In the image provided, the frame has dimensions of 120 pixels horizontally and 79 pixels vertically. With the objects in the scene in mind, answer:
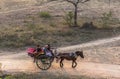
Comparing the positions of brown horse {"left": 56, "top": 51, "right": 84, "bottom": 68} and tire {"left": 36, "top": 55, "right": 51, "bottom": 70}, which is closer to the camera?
tire {"left": 36, "top": 55, "right": 51, "bottom": 70}

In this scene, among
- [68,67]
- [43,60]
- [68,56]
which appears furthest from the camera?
[68,67]

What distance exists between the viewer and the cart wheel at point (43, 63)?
2036 centimetres

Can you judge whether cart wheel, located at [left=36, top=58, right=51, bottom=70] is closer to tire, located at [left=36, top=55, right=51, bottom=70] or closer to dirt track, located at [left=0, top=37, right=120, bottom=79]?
tire, located at [left=36, top=55, right=51, bottom=70]

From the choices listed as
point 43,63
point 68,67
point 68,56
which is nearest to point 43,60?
point 43,63

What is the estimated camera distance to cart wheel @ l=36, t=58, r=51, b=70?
66.8 feet

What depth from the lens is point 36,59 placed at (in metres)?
20.5

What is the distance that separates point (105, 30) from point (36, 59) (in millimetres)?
9062

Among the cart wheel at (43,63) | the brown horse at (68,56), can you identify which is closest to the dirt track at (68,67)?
the cart wheel at (43,63)

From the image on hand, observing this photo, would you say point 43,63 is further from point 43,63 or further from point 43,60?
point 43,60

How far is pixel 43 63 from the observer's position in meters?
20.4

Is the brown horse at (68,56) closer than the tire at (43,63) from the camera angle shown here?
No

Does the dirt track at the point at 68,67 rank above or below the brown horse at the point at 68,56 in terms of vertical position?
below

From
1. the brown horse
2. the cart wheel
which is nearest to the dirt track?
the cart wheel

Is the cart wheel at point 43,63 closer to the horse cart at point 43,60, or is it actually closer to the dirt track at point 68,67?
the horse cart at point 43,60
